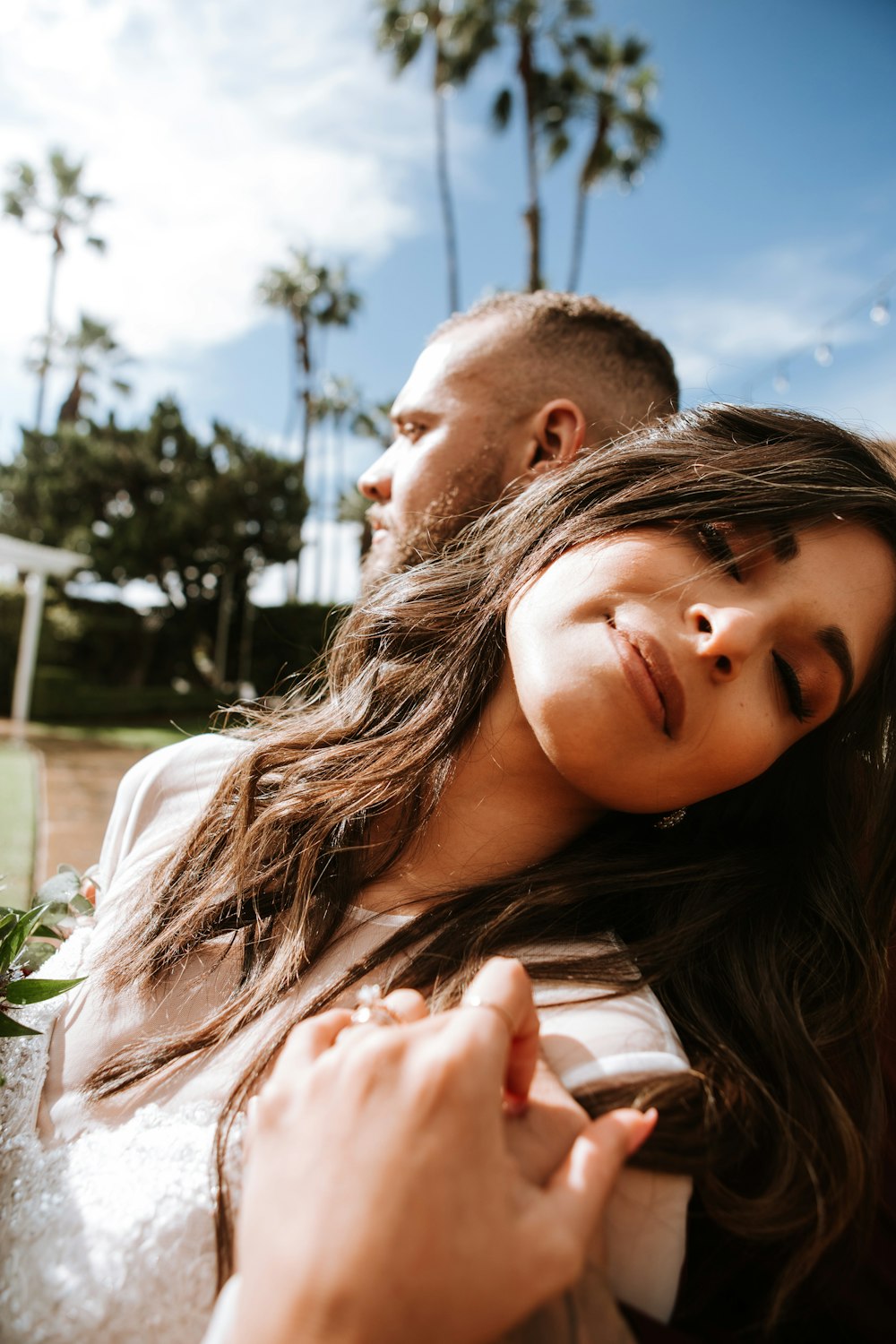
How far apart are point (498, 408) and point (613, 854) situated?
69.8 inches

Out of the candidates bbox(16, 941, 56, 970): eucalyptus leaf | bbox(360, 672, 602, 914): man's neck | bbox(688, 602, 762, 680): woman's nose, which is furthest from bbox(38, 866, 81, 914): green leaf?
bbox(688, 602, 762, 680): woman's nose

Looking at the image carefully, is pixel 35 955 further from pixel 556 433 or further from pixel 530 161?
pixel 530 161

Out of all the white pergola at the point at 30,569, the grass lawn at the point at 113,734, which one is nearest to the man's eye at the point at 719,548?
the grass lawn at the point at 113,734

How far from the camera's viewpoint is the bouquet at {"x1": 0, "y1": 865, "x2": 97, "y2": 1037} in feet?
5.16

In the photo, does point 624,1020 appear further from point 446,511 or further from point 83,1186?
point 446,511

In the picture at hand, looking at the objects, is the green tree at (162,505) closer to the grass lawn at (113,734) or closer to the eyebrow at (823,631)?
the grass lawn at (113,734)

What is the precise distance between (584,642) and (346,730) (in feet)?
2.49

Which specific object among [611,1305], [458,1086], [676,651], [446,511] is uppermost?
[446,511]

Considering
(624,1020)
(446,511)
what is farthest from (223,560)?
(624,1020)

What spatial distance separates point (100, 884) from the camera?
2.21m

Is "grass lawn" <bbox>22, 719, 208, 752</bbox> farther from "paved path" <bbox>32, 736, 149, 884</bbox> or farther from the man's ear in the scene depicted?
the man's ear

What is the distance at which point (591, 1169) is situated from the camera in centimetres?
97

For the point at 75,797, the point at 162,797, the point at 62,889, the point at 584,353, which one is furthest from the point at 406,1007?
the point at 75,797

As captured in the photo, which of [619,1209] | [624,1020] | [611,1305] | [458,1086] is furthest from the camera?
[624,1020]
